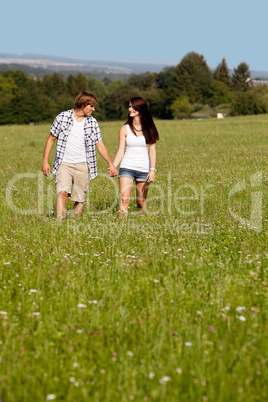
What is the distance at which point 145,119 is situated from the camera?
8.80 meters

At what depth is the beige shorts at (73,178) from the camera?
8703mm

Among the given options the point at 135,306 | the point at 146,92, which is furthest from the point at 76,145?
the point at 146,92

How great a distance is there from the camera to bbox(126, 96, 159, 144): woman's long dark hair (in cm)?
868

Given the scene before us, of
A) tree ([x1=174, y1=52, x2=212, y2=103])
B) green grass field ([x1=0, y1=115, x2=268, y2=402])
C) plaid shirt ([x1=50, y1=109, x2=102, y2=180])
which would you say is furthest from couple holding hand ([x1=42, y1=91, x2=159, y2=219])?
tree ([x1=174, y1=52, x2=212, y2=103])

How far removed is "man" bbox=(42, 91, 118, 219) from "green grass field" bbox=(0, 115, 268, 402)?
71 cm

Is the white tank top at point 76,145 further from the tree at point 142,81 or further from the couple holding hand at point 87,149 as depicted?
the tree at point 142,81

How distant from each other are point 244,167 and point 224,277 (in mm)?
11768

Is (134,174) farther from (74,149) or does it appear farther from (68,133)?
(68,133)

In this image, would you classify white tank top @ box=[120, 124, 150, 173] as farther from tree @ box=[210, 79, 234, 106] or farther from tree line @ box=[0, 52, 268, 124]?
tree @ box=[210, 79, 234, 106]

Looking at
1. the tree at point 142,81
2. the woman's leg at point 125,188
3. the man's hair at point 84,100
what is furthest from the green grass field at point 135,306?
the tree at point 142,81

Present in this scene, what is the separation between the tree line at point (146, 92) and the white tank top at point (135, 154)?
95823 millimetres

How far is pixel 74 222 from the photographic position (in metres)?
8.04

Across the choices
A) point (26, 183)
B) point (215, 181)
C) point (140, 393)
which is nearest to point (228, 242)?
point (140, 393)

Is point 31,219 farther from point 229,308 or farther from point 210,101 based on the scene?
point 210,101
